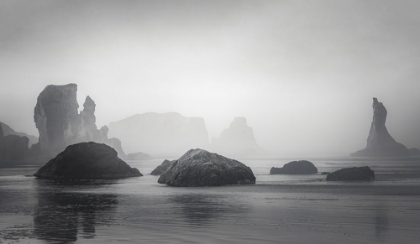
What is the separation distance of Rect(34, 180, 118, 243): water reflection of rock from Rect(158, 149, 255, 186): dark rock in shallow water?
54.2ft

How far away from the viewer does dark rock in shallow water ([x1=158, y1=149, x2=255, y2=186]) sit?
47.5 metres

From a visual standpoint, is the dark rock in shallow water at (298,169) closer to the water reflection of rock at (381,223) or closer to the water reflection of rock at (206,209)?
the water reflection of rock at (206,209)

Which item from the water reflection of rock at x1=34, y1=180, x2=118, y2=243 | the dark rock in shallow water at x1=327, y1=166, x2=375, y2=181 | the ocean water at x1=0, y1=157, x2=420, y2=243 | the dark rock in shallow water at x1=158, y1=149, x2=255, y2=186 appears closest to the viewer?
the ocean water at x1=0, y1=157, x2=420, y2=243

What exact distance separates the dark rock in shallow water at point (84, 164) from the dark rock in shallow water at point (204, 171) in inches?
878

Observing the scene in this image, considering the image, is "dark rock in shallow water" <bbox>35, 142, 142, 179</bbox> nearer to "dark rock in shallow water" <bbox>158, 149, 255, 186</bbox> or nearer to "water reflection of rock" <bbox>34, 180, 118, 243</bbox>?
"dark rock in shallow water" <bbox>158, 149, 255, 186</bbox>

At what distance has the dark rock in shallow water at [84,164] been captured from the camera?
66.8 m

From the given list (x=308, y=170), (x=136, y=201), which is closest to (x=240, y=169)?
(x=136, y=201)

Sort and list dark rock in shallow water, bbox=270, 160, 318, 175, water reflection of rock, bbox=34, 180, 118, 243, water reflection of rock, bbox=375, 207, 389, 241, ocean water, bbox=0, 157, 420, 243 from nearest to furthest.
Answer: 1. ocean water, bbox=0, 157, 420, 243
2. water reflection of rock, bbox=375, 207, 389, 241
3. water reflection of rock, bbox=34, 180, 118, 243
4. dark rock in shallow water, bbox=270, 160, 318, 175

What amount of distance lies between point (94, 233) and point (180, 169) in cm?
3224

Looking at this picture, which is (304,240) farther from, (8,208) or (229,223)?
(8,208)

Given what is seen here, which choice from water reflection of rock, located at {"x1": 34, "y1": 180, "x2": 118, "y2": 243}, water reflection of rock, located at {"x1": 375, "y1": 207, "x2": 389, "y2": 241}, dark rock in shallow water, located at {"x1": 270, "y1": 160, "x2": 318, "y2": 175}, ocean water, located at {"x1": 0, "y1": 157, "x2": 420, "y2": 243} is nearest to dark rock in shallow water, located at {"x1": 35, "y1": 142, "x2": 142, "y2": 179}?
dark rock in shallow water, located at {"x1": 270, "y1": 160, "x2": 318, "y2": 175}

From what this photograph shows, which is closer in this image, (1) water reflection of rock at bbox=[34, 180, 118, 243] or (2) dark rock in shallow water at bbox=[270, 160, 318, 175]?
(1) water reflection of rock at bbox=[34, 180, 118, 243]

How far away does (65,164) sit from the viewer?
67.1 m

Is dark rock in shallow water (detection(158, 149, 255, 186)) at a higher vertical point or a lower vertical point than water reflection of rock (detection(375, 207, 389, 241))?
higher
